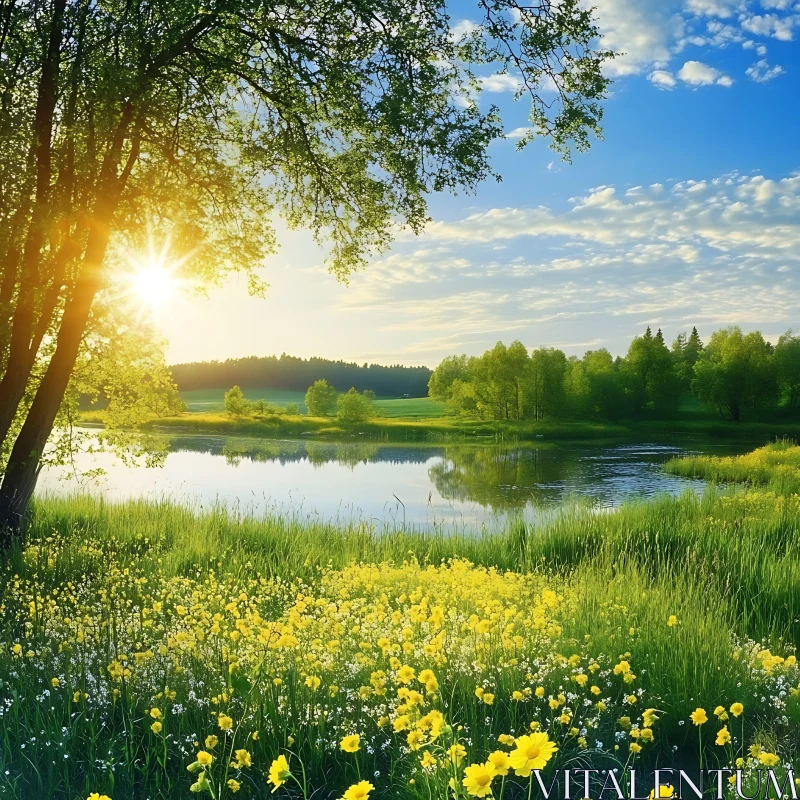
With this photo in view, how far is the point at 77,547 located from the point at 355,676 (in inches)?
305

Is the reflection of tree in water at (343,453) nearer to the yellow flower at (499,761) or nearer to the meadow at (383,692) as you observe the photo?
the meadow at (383,692)

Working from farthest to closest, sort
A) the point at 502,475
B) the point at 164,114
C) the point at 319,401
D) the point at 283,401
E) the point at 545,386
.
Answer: the point at 283,401
the point at 319,401
the point at 545,386
the point at 502,475
the point at 164,114

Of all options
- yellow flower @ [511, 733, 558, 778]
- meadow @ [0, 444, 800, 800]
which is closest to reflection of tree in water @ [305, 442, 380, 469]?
meadow @ [0, 444, 800, 800]

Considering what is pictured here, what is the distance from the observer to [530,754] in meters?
2.25

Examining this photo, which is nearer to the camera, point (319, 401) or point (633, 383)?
point (633, 383)

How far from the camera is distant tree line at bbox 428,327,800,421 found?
2739 inches

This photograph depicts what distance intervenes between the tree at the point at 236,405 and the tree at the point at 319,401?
6.79 meters

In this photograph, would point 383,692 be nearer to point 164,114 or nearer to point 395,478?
point 164,114

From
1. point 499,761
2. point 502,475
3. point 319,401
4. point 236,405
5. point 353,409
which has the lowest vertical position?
point 502,475

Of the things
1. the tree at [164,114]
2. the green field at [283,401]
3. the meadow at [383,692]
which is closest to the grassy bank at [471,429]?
the green field at [283,401]

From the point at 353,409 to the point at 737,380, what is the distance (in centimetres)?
3923

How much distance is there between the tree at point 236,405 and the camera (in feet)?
247

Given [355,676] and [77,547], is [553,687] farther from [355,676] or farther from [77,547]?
[77,547]

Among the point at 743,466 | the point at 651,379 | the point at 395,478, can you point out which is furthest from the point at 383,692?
the point at 651,379
